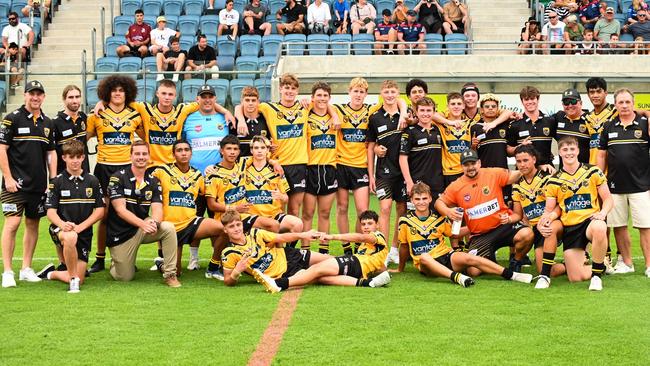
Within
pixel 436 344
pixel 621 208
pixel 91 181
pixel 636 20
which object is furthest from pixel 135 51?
pixel 436 344

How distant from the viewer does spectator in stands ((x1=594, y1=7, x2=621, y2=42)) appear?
68.5 ft

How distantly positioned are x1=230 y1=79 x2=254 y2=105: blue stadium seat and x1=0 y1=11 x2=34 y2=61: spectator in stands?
4.98m

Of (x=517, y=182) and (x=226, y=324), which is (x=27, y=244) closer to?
(x=226, y=324)

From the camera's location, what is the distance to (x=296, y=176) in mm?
10406

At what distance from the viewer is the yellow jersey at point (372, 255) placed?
9398 millimetres

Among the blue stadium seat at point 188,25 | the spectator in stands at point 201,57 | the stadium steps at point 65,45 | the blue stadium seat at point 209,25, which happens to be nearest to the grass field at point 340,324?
the spectator in stands at point 201,57

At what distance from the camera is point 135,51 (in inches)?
835

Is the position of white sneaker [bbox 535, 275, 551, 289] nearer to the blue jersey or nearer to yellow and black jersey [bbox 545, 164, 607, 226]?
yellow and black jersey [bbox 545, 164, 607, 226]

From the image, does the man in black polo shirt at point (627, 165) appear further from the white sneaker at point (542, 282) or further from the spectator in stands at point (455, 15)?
the spectator in stands at point (455, 15)

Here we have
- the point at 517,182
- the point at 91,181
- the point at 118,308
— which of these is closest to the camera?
the point at 118,308

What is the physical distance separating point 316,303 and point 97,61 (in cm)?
1399

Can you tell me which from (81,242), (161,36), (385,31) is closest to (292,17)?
(385,31)

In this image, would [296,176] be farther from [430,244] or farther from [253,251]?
[430,244]

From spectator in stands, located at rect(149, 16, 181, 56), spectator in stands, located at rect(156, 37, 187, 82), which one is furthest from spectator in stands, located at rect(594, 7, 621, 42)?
spectator in stands, located at rect(149, 16, 181, 56)
